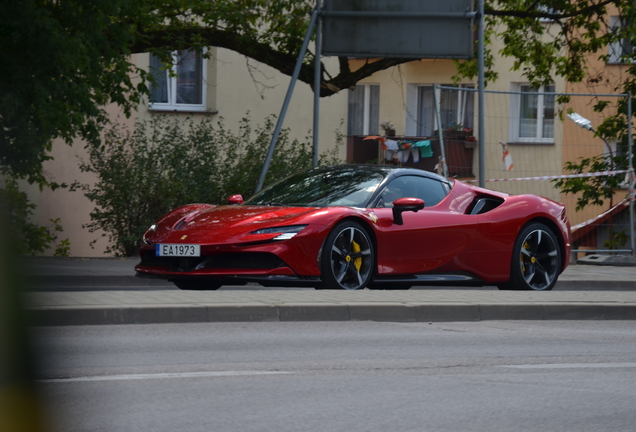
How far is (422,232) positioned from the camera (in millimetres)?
9977

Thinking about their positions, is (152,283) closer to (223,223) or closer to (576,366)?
(223,223)

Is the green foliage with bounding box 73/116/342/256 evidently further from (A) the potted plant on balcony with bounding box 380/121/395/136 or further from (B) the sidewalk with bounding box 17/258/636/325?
(A) the potted plant on balcony with bounding box 380/121/395/136

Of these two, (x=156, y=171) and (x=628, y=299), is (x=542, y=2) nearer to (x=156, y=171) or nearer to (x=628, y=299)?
(x=156, y=171)

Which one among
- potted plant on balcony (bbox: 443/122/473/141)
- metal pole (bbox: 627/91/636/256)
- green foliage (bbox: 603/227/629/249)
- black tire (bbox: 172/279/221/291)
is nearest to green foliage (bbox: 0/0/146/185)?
black tire (bbox: 172/279/221/291)

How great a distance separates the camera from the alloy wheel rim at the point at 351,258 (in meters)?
9.48

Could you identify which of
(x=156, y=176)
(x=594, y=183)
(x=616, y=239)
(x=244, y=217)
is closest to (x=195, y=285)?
(x=244, y=217)

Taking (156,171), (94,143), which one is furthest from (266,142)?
(94,143)

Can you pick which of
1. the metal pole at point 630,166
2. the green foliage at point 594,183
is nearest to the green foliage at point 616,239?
the metal pole at point 630,166

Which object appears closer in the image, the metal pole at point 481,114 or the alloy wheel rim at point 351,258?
the alloy wheel rim at point 351,258

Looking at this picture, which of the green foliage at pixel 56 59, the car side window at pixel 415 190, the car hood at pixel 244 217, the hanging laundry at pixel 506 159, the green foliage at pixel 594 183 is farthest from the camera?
the green foliage at pixel 594 183

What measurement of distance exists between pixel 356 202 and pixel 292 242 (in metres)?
0.98

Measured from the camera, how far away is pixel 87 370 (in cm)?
540

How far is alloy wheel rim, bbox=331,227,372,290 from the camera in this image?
31.1 ft

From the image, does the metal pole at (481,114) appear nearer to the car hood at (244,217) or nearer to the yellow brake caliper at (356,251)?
the yellow brake caliper at (356,251)
